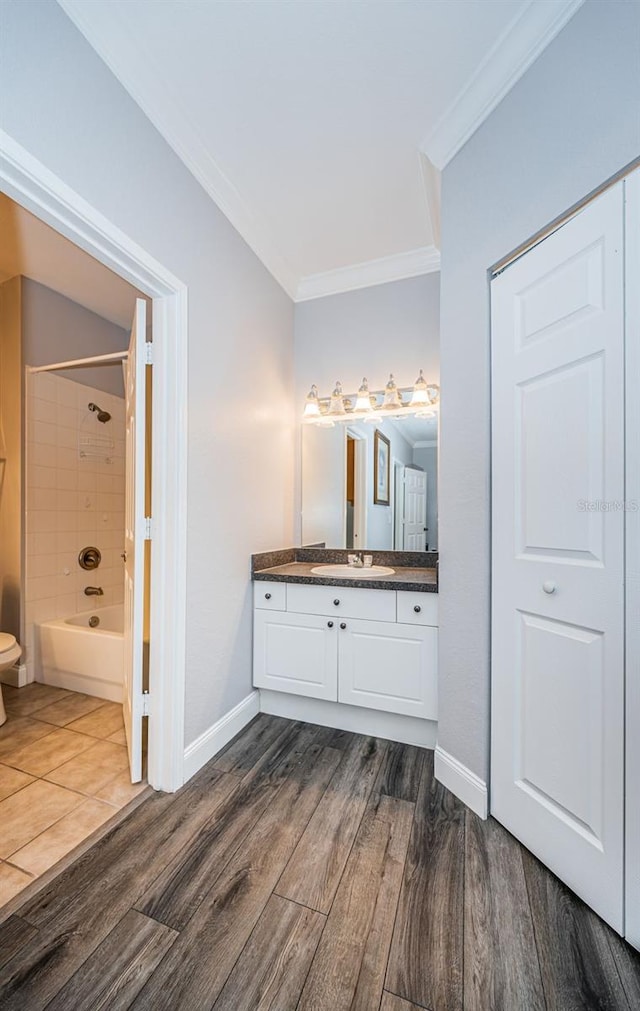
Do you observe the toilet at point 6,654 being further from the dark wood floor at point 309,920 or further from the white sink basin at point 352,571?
the white sink basin at point 352,571

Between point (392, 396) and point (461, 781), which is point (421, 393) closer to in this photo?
point (392, 396)

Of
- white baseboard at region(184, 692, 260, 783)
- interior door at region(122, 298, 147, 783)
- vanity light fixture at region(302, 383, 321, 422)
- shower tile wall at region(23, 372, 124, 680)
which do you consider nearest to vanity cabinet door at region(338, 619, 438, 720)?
white baseboard at region(184, 692, 260, 783)

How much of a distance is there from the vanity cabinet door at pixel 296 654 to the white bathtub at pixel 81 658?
32.7 inches

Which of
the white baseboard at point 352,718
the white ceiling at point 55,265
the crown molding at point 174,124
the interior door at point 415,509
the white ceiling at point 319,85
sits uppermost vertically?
the white ceiling at point 319,85

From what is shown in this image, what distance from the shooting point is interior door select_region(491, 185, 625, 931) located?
3.72 ft

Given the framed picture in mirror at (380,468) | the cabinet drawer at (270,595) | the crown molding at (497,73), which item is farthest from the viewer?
the framed picture in mirror at (380,468)

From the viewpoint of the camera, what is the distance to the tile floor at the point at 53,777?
4.53ft

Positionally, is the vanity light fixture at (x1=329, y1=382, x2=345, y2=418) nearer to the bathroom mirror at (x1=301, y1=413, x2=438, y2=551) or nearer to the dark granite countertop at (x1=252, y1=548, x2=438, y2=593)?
the bathroom mirror at (x1=301, y1=413, x2=438, y2=551)

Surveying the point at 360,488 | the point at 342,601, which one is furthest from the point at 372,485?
the point at 342,601

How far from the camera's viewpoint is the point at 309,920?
114cm

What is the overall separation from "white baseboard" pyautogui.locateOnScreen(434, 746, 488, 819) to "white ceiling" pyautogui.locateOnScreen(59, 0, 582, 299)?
246 centimetres

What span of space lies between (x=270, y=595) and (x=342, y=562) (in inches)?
23.1

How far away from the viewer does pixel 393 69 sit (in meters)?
1.47

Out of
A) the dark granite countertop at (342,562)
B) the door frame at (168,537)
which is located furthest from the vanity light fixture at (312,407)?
the door frame at (168,537)
